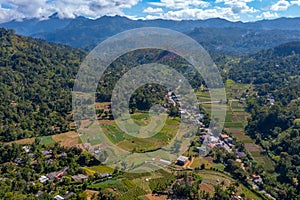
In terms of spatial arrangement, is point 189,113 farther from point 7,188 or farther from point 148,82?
point 7,188

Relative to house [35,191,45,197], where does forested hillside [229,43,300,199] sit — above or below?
above

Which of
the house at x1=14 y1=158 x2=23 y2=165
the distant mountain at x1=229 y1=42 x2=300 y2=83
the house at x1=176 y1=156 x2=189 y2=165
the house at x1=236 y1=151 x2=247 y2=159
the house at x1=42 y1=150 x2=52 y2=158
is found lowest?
the house at x1=14 y1=158 x2=23 y2=165

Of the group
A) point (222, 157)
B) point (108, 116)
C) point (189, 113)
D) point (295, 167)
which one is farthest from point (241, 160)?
point (108, 116)

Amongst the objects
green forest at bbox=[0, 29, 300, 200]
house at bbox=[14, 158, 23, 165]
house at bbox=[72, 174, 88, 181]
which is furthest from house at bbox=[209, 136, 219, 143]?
house at bbox=[14, 158, 23, 165]

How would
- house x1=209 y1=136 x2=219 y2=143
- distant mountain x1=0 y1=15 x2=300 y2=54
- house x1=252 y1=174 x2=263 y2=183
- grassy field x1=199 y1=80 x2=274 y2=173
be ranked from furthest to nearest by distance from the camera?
distant mountain x1=0 y1=15 x2=300 y2=54
house x1=209 y1=136 x2=219 y2=143
grassy field x1=199 y1=80 x2=274 y2=173
house x1=252 y1=174 x2=263 y2=183

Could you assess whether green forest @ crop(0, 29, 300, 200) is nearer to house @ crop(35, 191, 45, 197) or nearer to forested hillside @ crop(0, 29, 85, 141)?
forested hillside @ crop(0, 29, 85, 141)

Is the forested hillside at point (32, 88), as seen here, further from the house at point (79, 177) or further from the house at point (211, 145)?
the house at point (211, 145)

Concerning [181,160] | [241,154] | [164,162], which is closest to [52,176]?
[164,162]

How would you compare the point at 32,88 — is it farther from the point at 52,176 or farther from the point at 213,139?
the point at 213,139

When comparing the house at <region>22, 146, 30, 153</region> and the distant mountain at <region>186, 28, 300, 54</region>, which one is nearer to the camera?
the house at <region>22, 146, 30, 153</region>
